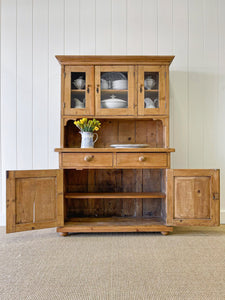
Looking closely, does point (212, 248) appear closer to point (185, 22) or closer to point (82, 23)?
point (185, 22)

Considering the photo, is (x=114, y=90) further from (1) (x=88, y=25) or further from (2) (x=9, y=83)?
(2) (x=9, y=83)

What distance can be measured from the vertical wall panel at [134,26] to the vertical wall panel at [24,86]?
1.10 m

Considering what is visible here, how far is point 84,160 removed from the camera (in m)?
2.17

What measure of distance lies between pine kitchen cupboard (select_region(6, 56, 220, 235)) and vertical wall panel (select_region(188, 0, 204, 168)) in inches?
16.1

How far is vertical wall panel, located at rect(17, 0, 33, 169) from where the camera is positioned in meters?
2.62

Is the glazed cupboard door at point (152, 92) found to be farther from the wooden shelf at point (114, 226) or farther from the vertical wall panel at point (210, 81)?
the wooden shelf at point (114, 226)

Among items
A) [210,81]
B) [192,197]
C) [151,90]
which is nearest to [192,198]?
[192,197]

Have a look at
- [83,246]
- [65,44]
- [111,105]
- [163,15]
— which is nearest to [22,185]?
[83,246]

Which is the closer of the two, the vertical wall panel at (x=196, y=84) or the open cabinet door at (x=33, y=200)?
the open cabinet door at (x=33, y=200)

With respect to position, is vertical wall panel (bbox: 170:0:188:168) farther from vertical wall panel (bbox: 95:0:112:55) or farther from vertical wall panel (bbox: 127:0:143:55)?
vertical wall panel (bbox: 95:0:112:55)

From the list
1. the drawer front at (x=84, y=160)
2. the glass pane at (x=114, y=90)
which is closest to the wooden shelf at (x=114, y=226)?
the drawer front at (x=84, y=160)

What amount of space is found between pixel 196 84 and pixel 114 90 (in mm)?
1011

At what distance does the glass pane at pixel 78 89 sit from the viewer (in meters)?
2.27

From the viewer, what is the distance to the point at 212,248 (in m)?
1.89
